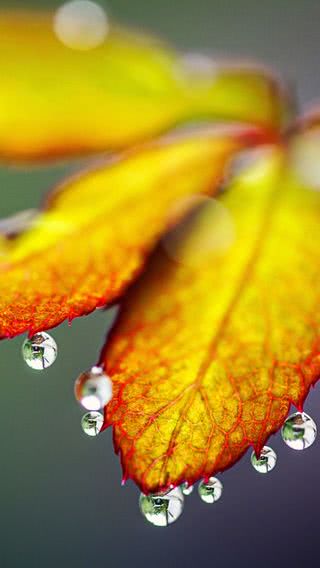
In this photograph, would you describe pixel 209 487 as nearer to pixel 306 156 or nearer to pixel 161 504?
pixel 161 504

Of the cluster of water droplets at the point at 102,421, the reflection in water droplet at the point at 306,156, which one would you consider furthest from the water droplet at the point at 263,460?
the reflection in water droplet at the point at 306,156

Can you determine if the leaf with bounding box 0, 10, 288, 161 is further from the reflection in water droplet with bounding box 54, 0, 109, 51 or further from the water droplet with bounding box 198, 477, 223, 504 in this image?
the water droplet with bounding box 198, 477, 223, 504

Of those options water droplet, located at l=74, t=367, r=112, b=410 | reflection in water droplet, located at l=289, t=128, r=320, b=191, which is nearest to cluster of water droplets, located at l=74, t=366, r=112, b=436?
A: water droplet, located at l=74, t=367, r=112, b=410

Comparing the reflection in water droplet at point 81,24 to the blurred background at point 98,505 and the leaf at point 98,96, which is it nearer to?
the leaf at point 98,96

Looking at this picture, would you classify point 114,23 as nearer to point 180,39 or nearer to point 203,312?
point 180,39

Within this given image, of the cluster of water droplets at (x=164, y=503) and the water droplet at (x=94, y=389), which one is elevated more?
the water droplet at (x=94, y=389)
